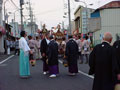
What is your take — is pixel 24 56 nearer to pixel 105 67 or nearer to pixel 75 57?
pixel 75 57

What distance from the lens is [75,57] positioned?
12.3 metres

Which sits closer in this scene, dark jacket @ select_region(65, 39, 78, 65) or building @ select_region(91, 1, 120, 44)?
dark jacket @ select_region(65, 39, 78, 65)

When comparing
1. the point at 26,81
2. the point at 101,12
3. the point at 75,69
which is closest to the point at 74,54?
the point at 75,69

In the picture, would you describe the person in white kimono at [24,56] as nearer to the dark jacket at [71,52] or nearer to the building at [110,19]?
the dark jacket at [71,52]

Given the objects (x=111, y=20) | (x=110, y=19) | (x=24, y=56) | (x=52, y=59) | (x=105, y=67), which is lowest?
(x=52, y=59)

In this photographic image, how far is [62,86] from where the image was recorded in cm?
944

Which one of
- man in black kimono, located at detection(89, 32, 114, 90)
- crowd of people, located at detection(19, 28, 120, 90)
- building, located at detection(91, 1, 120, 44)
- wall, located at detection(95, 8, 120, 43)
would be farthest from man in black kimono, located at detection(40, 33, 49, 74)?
wall, located at detection(95, 8, 120, 43)

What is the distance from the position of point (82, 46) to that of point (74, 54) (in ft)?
18.6

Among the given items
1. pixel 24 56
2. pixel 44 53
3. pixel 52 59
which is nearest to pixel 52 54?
pixel 52 59

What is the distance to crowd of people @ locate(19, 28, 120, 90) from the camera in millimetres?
5832

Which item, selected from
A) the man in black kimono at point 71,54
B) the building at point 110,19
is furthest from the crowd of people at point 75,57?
the building at point 110,19

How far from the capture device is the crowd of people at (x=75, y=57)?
5832mm

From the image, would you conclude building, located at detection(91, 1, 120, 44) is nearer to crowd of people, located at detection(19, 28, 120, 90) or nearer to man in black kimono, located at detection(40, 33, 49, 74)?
crowd of people, located at detection(19, 28, 120, 90)

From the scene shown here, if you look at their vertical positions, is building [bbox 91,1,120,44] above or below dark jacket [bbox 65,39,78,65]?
above
